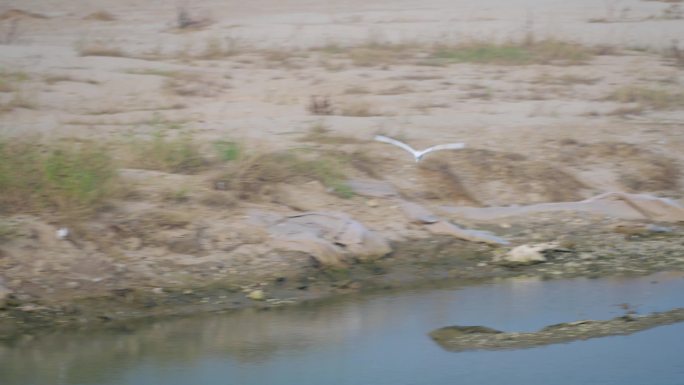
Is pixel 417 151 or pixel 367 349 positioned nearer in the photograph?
pixel 367 349

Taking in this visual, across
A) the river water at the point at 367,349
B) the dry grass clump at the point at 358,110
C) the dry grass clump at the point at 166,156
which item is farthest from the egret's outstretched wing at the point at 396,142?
the river water at the point at 367,349

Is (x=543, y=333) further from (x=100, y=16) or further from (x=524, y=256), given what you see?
(x=100, y=16)

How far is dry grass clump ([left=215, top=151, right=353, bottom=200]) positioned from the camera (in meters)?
6.98

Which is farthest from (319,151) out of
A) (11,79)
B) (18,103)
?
(11,79)

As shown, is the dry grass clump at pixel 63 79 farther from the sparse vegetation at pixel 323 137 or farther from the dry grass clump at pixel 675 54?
the dry grass clump at pixel 675 54

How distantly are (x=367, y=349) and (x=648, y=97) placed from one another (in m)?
5.14

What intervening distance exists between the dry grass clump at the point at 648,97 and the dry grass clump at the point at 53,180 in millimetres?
4693

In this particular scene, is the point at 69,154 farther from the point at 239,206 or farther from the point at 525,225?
the point at 525,225

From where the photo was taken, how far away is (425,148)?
8.14m

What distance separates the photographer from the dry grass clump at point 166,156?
7.25 meters

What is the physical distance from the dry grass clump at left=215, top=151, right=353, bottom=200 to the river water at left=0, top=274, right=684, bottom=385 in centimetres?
122

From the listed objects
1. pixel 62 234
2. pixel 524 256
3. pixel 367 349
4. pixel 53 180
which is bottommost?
pixel 367 349

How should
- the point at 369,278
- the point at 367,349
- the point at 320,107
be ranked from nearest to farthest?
1. the point at 367,349
2. the point at 369,278
3. the point at 320,107

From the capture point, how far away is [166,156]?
730 centimetres
